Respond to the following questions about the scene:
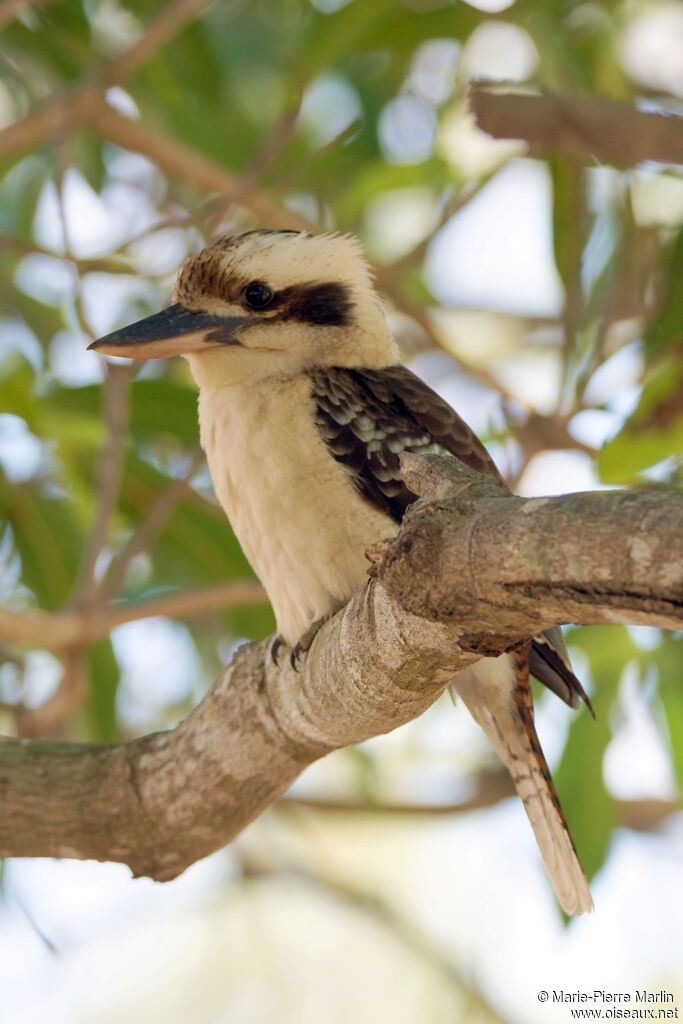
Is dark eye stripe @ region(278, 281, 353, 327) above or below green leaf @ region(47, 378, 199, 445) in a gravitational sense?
above

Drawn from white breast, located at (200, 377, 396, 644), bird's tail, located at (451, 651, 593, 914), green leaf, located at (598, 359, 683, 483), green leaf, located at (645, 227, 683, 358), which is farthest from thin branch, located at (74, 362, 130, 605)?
green leaf, located at (645, 227, 683, 358)

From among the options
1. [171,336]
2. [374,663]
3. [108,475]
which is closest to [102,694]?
[108,475]

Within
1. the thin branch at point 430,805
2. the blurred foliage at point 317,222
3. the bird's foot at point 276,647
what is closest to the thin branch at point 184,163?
the blurred foliage at point 317,222

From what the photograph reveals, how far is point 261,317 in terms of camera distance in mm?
2652

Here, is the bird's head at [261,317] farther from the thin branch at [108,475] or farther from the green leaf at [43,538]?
the green leaf at [43,538]

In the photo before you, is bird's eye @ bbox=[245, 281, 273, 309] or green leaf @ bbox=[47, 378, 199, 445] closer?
bird's eye @ bbox=[245, 281, 273, 309]

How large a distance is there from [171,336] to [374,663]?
3.02 ft

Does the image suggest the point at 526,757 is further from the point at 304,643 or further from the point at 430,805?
the point at 430,805

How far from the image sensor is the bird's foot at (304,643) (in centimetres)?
226

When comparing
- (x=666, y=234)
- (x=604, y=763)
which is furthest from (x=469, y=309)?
(x=604, y=763)

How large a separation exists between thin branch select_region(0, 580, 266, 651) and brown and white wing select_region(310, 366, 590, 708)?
54cm

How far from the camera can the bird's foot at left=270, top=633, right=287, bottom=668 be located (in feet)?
7.69

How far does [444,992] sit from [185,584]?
1501 millimetres

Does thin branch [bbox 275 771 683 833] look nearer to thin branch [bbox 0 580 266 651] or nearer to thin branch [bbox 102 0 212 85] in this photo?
thin branch [bbox 0 580 266 651]
